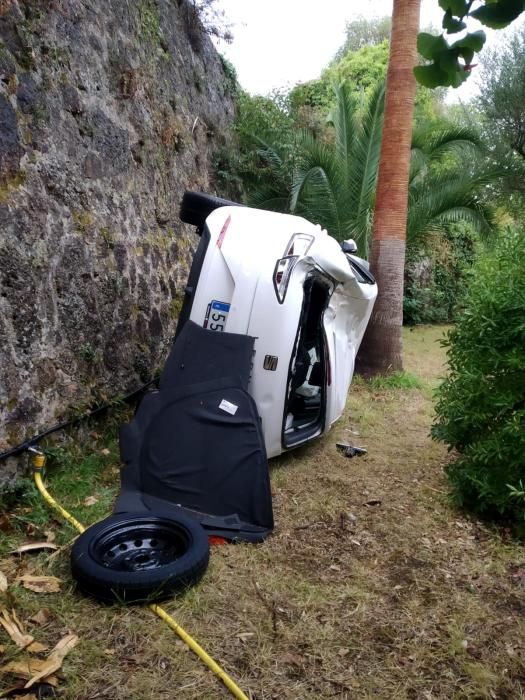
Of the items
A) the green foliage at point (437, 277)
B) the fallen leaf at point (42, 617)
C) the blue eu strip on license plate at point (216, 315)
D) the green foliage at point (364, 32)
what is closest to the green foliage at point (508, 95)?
the green foliage at point (437, 277)

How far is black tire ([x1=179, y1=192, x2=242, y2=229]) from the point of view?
4676 millimetres

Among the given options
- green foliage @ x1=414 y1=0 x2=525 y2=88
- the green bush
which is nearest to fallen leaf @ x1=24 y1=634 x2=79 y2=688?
green foliage @ x1=414 y1=0 x2=525 y2=88

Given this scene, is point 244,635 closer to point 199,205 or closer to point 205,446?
point 205,446

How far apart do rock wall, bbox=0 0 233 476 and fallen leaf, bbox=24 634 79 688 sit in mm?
1526

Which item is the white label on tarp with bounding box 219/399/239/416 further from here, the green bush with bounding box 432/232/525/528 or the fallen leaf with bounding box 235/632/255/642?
the green bush with bounding box 432/232/525/528

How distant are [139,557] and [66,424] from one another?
146cm

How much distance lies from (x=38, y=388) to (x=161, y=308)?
2.33m

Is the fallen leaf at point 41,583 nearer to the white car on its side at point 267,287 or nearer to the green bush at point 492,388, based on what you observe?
the white car on its side at point 267,287

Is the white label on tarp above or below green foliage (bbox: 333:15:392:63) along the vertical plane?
below

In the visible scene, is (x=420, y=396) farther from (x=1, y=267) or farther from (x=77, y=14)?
(x=77, y=14)

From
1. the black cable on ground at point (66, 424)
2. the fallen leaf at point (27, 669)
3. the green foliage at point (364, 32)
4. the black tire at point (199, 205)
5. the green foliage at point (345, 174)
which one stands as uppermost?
the green foliage at point (364, 32)

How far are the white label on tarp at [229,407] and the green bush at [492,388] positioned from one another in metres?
1.60

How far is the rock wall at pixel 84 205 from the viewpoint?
3.74m

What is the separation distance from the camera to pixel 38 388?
3785 millimetres
